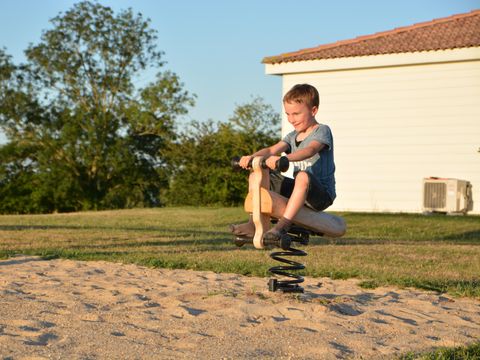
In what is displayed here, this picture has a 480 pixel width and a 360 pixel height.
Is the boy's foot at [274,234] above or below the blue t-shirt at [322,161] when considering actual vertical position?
below

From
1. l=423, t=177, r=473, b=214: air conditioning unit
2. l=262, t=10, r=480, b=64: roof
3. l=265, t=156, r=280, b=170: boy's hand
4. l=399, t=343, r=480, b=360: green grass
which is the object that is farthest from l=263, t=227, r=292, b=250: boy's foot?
l=262, t=10, r=480, b=64: roof

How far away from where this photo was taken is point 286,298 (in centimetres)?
606

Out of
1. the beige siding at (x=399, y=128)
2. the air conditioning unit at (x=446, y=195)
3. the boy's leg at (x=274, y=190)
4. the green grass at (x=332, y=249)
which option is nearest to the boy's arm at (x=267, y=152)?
the boy's leg at (x=274, y=190)

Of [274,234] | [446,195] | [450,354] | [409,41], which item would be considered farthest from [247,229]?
[409,41]

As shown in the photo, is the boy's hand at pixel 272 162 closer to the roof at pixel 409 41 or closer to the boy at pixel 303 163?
the boy at pixel 303 163

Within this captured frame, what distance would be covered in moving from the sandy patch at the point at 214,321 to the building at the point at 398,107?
1452 centimetres

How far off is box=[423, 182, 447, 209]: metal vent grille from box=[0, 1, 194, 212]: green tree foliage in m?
19.5

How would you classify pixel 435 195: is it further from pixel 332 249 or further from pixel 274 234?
pixel 274 234

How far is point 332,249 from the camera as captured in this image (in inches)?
465

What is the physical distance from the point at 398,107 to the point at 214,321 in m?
17.6

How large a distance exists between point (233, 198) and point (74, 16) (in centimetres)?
1553

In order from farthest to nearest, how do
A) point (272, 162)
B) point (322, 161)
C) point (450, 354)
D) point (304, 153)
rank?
point (322, 161)
point (304, 153)
point (272, 162)
point (450, 354)

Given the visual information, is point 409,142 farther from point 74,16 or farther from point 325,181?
point 74,16

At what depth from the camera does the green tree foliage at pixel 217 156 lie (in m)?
30.2
